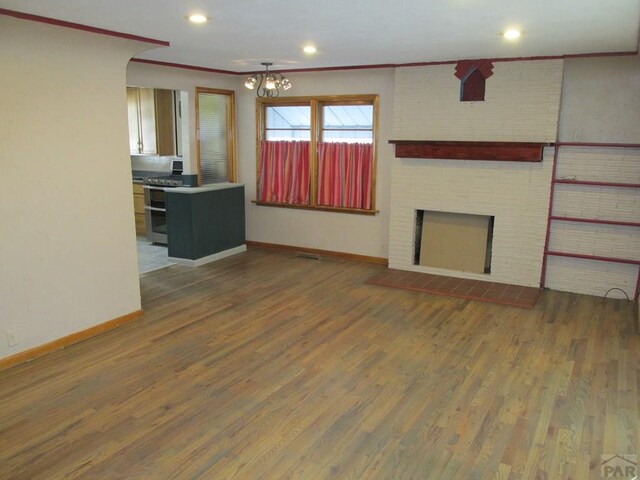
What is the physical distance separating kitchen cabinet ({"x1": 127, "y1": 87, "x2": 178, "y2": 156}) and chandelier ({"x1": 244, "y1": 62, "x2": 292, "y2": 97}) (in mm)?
1655

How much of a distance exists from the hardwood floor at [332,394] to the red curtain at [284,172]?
92.8 inches

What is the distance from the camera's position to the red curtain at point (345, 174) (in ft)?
22.1

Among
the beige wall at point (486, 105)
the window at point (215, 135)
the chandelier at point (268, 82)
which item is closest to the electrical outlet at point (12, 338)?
the chandelier at point (268, 82)

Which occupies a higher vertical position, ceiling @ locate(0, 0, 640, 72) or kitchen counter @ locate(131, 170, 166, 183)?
ceiling @ locate(0, 0, 640, 72)

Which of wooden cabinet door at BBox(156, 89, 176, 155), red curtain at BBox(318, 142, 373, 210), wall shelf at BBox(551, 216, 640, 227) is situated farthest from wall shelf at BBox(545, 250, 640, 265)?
wooden cabinet door at BBox(156, 89, 176, 155)

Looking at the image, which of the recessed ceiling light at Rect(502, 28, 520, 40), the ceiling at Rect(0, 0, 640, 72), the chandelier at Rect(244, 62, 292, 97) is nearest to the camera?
the ceiling at Rect(0, 0, 640, 72)

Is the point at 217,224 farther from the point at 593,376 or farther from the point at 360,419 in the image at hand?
the point at 593,376

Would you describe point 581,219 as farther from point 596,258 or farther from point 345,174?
point 345,174

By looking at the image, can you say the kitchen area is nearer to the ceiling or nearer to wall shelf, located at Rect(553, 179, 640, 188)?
the ceiling

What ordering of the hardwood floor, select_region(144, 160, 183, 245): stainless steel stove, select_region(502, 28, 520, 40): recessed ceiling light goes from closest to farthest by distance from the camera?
the hardwood floor, select_region(502, 28, 520, 40): recessed ceiling light, select_region(144, 160, 183, 245): stainless steel stove

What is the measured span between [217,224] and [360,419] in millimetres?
4335

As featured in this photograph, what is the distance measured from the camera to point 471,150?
18.8ft

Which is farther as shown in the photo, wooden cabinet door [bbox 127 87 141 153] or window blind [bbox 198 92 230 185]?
wooden cabinet door [bbox 127 87 141 153]

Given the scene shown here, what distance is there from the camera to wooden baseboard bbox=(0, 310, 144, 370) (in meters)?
3.77
